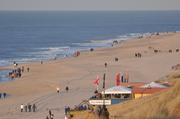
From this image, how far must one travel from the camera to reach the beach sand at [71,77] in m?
35.6

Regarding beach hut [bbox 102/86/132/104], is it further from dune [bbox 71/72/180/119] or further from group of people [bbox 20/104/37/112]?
group of people [bbox 20/104/37/112]

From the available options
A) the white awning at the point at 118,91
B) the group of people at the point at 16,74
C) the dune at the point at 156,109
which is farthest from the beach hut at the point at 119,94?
the group of people at the point at 16,74

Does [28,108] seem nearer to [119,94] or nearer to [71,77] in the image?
[119,94]

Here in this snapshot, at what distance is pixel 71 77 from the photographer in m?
48.7

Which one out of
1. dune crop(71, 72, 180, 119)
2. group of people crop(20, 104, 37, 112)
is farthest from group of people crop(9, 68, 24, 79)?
dune crop(71, 72, 180, 119)

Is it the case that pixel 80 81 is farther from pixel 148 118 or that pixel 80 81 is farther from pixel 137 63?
pixel 148 118

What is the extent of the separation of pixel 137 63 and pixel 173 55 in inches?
266

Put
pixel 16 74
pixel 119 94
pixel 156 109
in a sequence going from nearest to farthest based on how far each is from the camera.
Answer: pixel 156 109 → pixel 119 94 → pixel 16 74

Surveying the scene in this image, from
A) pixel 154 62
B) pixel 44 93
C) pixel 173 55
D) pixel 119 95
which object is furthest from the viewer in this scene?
pixel 173 55

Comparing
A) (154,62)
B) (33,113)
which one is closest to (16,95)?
(33,113)

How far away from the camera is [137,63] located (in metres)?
55.6

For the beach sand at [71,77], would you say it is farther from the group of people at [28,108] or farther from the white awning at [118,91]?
the white awning at [118,91]

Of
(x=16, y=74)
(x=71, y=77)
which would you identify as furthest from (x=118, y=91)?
(x=16, y=74)

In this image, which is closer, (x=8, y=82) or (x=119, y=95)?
(x=119, y=95)
